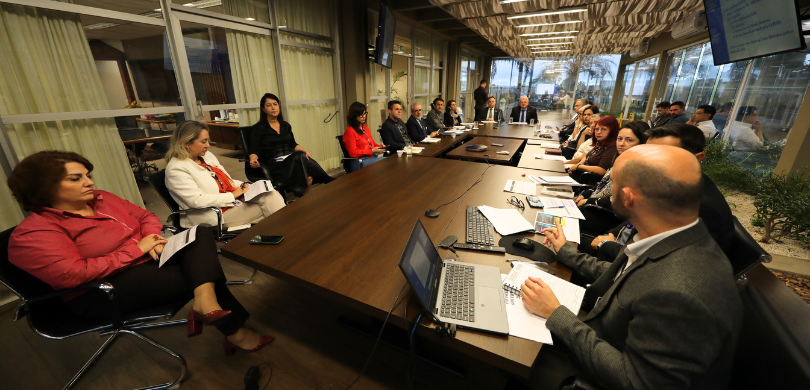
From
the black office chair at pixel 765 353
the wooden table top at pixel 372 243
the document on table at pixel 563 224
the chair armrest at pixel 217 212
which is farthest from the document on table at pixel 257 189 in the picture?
the black office chair at pixel 765 353

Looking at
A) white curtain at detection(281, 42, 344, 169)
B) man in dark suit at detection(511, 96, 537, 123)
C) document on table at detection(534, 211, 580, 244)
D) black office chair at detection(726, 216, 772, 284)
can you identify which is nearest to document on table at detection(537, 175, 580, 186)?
document on table at detection(534, 211, 580, 244)

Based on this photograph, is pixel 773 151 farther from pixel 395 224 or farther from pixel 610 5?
pixel 395 224

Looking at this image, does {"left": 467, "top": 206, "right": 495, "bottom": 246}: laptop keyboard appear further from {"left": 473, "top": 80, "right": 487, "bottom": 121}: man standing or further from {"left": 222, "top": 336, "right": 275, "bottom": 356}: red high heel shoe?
{"left": 473, "top": 80, "right": 487, "bottom": 121}: man standing

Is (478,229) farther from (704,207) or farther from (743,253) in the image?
(743,253)

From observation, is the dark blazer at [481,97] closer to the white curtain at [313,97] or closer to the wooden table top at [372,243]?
the white curtain at [313,97]

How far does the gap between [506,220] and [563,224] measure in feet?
1.06

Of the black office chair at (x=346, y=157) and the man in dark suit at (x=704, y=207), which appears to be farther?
the black office chair at (x=346, y=157)

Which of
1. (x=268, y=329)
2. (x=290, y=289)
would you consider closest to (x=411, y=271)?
(x=268, y=329)

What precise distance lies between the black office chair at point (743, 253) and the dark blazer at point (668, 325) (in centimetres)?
63

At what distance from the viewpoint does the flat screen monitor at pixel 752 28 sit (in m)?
2.41

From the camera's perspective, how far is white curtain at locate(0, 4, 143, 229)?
2062mm

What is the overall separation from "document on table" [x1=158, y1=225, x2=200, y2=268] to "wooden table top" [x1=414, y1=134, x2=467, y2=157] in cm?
241

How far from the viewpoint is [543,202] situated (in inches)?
77.5

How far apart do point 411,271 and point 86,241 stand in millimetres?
1648
